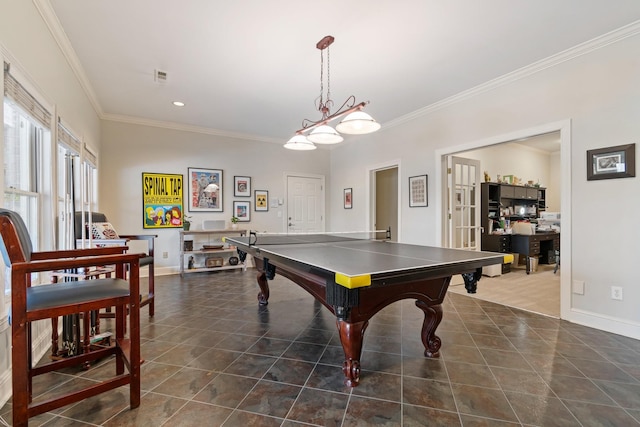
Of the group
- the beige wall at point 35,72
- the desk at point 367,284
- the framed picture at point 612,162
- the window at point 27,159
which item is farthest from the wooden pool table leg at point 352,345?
the framed picture at point 612,162

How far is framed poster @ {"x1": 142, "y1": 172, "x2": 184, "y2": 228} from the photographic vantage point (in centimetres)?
488

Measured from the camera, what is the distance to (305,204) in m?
6.42

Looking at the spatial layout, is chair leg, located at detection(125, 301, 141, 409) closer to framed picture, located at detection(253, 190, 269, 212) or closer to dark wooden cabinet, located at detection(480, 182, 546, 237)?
framed picture, located at detection(253, 190, 269, 212)

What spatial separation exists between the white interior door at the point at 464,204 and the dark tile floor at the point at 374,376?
1584 mm

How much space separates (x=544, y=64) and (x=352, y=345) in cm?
345

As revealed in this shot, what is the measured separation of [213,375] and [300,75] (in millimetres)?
3040

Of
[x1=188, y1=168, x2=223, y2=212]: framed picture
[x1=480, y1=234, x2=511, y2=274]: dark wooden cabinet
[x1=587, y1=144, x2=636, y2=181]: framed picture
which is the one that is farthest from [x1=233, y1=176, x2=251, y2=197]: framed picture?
[x1=587, y1=144, x2=636, y2=181]: framed picture

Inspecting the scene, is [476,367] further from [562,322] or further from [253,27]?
[253,27]

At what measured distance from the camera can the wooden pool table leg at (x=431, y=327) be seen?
210 cm

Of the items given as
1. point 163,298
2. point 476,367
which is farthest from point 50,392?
point 476,367

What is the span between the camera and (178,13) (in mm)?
2273

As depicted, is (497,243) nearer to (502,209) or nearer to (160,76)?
(502,209)

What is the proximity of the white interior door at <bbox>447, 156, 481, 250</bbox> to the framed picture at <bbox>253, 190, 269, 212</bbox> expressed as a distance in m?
3.52

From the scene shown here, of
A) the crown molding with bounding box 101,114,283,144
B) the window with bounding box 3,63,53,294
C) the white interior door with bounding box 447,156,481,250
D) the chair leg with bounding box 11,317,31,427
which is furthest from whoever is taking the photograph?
the crown molding with bounding box 101,114,283,144
